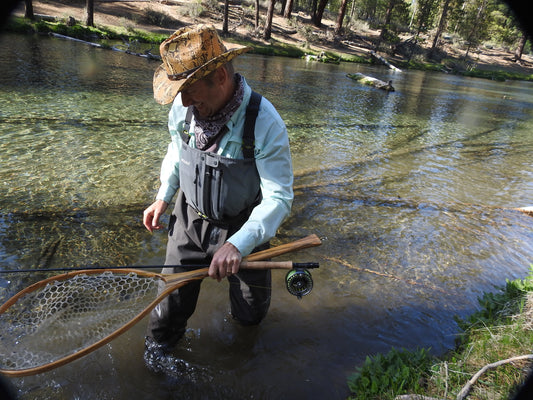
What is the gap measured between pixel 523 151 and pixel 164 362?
14585 millimetres

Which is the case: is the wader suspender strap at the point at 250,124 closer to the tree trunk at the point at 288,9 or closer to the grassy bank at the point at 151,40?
the grassy bank at the point at 151,40

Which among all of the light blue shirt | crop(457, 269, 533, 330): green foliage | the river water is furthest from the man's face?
crop(457, 269, 533, 330): green foliage

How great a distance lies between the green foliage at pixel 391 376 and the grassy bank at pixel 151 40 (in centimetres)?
→ 1531

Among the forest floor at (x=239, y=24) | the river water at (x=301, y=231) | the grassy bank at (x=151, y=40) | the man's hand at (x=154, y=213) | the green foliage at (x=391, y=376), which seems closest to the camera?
the green foliage at (x=391, y=376)

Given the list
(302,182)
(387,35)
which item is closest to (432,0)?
(387,35)

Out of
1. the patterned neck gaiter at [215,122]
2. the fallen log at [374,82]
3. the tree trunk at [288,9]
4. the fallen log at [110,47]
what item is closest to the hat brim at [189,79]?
the patterned neck gaiter at [215,122]

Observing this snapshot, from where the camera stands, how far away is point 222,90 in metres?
2.47

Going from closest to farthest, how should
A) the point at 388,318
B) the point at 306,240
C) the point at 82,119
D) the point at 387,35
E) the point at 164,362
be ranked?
the point at 306,240
the point at 164,362
the point at 388,318
the point at 82,119
the point at 387,35

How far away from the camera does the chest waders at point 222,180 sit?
2.59 metres

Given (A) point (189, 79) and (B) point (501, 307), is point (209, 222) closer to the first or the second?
(A) point (189, 79)

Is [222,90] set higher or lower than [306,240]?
higher

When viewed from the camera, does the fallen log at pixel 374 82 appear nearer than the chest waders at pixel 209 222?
No

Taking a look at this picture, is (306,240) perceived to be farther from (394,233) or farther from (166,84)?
(394,233)

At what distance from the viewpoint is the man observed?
7.73 feet
